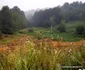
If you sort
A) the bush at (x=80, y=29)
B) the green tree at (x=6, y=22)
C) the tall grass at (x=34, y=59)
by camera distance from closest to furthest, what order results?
the tall grass at (x=34, y=59) → the green tree at (x=6, y=22) → the bush at (x=80, y=29)

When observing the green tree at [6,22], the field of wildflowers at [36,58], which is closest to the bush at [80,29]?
the green tree at [6,22]

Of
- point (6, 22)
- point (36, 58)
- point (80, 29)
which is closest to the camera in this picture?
point (36, 58)

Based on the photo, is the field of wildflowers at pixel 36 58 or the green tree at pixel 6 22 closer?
the field of wildflowers at pixel 36 58

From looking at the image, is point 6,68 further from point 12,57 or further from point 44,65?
point 44,65

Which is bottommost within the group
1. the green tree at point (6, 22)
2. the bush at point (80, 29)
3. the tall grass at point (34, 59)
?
the bush at point (80, 29)

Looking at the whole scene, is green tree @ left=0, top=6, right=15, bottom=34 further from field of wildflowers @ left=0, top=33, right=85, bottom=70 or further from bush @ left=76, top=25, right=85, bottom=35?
field of wildflowers @ left=0, top=33, right=85, bottom=70

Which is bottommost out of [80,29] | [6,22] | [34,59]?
[80,29]

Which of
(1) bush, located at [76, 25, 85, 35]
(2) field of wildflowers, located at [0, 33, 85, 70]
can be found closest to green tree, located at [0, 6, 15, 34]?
(1) bush, located at [76, 25, 85, 35]

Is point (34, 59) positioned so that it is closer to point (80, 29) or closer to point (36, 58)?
point (36, 58)

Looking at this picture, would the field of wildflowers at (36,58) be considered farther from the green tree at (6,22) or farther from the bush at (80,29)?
the bush at (80,29)

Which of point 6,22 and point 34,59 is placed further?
point 6,22

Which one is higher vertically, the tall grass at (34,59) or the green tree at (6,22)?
the tall grass at (34,59)

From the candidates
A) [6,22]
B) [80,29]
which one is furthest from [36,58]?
[80,29]

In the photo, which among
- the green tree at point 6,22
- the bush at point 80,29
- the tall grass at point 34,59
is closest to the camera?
the tall grass at point 34,59
